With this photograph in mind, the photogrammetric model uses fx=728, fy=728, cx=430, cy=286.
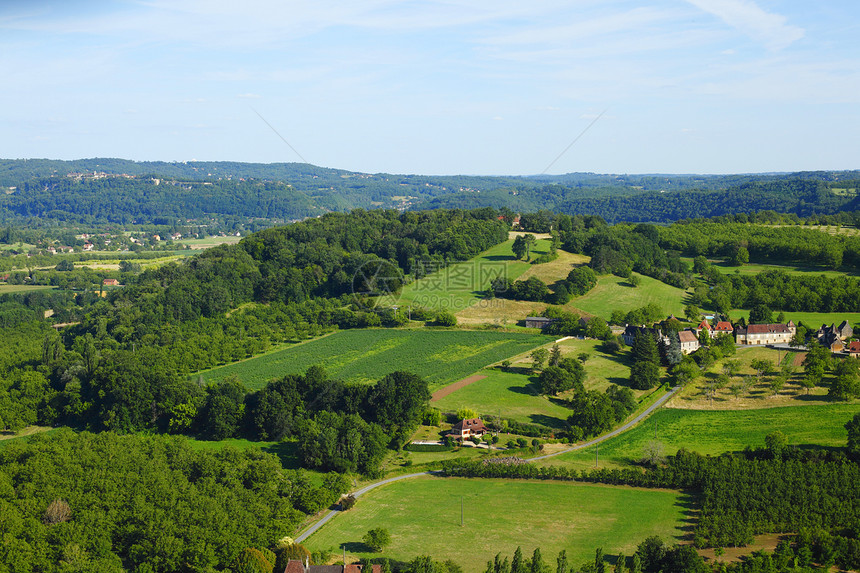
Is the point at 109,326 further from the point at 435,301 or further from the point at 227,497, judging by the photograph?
the point at 227,497

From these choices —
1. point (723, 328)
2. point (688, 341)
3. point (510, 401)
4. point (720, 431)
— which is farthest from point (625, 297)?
point (720, 431)


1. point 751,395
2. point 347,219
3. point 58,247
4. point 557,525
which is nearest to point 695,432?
point 751,395

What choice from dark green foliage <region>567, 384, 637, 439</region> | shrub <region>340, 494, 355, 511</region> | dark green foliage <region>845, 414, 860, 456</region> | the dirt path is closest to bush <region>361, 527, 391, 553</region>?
shrub <region>340, 494, 355, 511</region>

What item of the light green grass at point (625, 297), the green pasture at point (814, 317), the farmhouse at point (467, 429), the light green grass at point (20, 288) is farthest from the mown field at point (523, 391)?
the light green grass at point (20, 288)

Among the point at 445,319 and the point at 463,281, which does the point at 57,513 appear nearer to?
the point at 445,319

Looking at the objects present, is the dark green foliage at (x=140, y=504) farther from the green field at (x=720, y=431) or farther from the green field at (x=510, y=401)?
the green field at (x=720, y=431)

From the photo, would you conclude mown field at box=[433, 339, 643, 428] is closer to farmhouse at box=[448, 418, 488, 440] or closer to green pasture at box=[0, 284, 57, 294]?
farmhouse at box=[448, 418, 488, 440]
